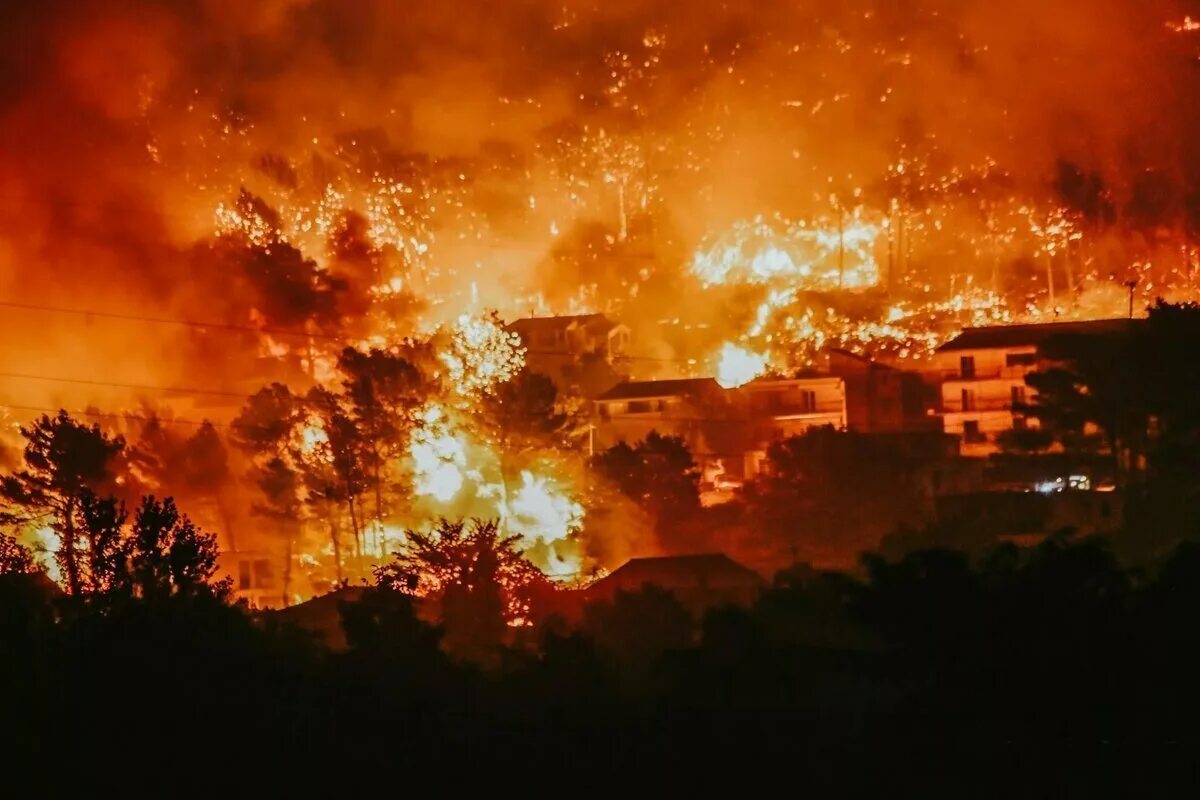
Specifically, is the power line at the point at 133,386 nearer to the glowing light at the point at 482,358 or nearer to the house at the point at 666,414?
the glowing light at the point at 482,358

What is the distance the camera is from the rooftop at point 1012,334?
55.4 meters

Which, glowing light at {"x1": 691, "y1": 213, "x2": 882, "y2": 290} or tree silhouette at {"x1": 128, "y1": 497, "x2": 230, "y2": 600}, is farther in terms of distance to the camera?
glowing light at {"x1": 691, "y1": 213, "x2": 882, "y2": 290}

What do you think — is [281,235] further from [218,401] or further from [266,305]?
[218,401]

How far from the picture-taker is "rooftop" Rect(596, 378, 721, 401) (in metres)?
57.2

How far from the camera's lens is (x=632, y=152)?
76.2 meters

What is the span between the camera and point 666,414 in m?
57.2

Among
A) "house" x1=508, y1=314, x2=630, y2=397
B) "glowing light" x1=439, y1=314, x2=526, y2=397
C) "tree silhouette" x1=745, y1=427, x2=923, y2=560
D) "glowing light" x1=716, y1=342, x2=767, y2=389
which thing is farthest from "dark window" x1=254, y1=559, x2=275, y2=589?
"glowing light" x1=716, y1=342, x2=767, y2=389

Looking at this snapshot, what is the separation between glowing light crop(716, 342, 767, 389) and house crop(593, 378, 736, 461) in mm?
3647

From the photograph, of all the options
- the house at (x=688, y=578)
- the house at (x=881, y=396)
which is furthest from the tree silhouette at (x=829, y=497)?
the house at (x=881, y=396)

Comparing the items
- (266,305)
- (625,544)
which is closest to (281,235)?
(266,305)

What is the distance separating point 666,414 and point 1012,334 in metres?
13.3

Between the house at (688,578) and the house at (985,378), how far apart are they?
1933cm

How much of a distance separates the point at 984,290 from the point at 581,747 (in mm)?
53812

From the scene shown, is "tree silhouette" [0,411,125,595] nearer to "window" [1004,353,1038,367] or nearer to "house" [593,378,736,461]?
"house" [593,378,736,461]
